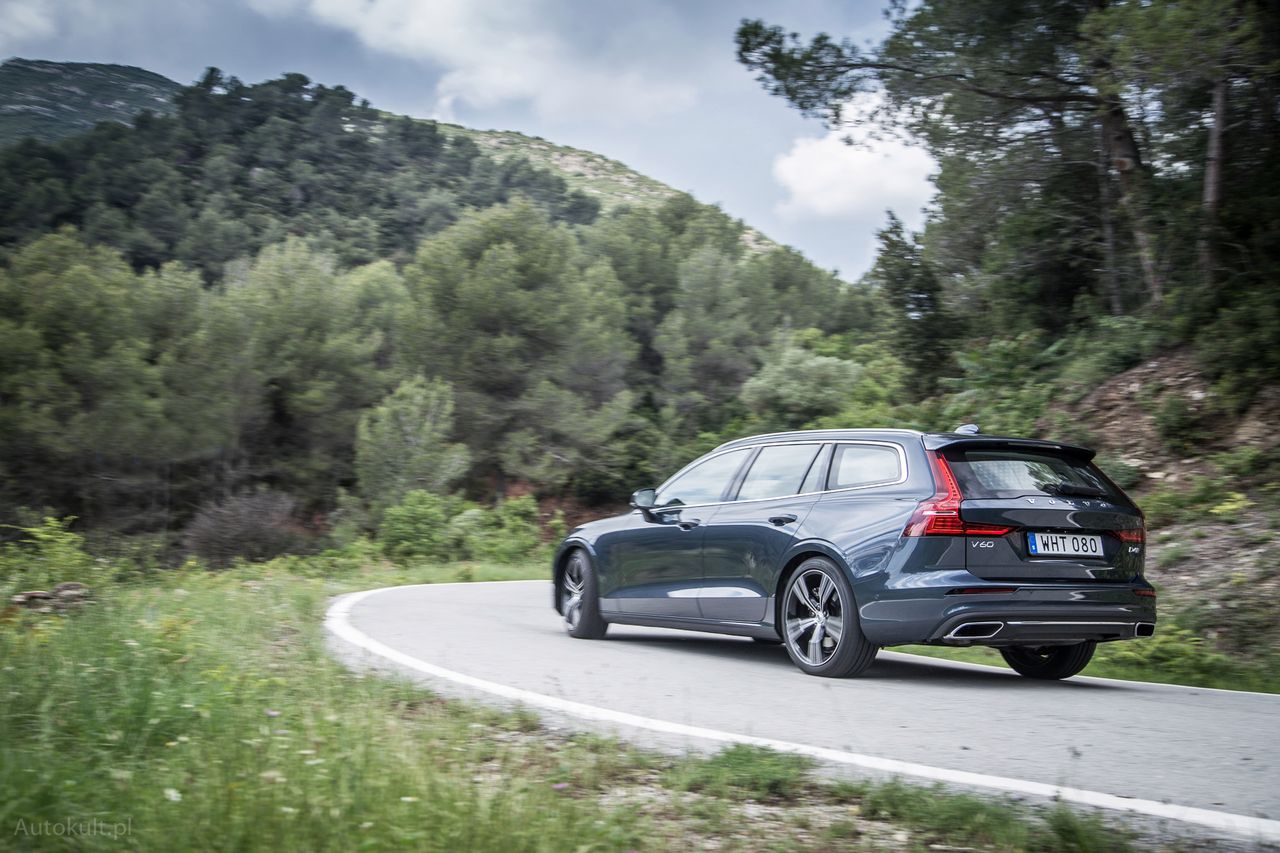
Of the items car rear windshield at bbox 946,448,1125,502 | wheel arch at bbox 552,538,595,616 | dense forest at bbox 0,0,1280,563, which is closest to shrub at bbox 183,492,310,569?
dense forest at bbox 0,0,1280,563

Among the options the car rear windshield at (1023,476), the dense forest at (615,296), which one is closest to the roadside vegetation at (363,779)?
the car rear windshield at (1023,476)

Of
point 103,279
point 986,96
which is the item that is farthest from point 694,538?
point 103,279

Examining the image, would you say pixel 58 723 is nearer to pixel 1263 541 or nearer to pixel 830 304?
pixel 1263 541

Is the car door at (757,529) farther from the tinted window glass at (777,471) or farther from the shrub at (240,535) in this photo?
the shrub at (240,535)

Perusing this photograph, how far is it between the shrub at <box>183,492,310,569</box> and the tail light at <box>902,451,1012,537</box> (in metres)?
26.9

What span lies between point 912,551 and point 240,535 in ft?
97.7

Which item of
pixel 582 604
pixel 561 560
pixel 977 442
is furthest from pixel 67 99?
pixel 977 442

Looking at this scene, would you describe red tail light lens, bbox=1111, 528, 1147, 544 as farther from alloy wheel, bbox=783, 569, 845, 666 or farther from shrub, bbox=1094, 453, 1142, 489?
shrub, bbox=1094, 453, 1142, 489

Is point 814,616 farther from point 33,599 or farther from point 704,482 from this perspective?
point 33,599

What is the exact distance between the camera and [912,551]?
263 inches

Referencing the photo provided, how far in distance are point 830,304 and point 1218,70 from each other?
4213 cm

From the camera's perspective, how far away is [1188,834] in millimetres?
3738

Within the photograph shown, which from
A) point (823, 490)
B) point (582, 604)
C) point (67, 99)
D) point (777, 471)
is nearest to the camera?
point (823, 490)

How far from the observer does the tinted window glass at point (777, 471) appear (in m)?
7.90
